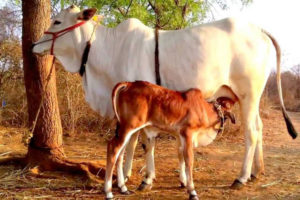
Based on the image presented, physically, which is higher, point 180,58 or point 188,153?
point 180,58

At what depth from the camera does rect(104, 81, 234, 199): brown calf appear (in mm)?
3629

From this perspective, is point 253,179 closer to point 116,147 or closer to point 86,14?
point 116,147

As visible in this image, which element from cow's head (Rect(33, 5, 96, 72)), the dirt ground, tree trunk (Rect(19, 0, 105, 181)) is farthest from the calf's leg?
cow's head (Rect(33, 5, 96, 72))

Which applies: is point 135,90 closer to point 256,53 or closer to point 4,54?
point 256,53

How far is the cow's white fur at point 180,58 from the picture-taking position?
4152mm

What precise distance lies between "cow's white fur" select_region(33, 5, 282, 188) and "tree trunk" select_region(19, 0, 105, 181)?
413mm

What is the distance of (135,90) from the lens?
12.1 feet

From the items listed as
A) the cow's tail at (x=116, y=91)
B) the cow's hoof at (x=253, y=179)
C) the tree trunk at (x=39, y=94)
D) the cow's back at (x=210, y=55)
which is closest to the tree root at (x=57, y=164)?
the tree trunk at (x=39, y=94)

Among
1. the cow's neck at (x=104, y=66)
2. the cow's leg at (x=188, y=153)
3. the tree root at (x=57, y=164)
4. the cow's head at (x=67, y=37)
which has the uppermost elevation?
the cow's head at (x=67, y=37)

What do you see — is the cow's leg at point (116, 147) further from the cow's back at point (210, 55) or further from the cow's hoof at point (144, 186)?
the cow's back at point (210, 55)

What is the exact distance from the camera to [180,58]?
13.6 feet

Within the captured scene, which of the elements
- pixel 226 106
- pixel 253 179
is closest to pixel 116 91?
pixel 226 106

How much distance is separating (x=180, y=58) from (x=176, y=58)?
43mm

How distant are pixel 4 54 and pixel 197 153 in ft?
15.8
